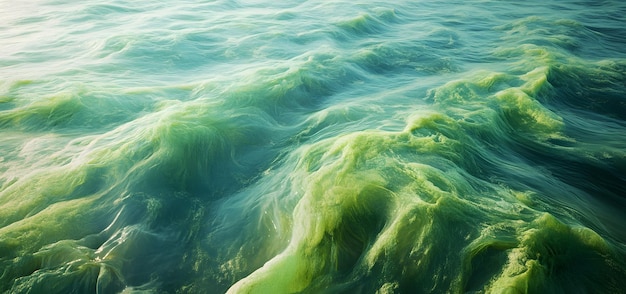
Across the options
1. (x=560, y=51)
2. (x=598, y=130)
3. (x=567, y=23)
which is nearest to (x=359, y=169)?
(x=598, y=130)

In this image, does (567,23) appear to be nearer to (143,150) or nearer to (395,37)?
(395,37)

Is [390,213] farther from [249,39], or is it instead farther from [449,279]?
[249,39]

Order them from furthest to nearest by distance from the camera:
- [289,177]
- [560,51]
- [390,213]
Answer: [560,51]
[289,177]
[390,213]


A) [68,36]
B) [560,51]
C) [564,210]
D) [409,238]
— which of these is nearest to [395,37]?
[560,51]

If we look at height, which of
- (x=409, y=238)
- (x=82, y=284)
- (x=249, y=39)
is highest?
(x=249, y=39)

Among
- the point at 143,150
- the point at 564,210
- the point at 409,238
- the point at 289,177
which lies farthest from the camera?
the point at 143,150

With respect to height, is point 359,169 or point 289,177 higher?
point 359,169

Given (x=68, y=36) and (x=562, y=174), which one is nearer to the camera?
(x=562, y=174)
